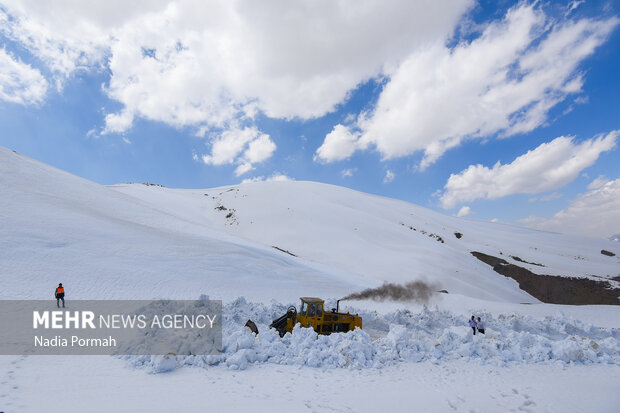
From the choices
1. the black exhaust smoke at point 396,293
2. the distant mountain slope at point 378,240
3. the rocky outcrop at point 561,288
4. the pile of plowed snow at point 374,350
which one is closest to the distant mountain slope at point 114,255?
the black exhaust smoke at point 396,293

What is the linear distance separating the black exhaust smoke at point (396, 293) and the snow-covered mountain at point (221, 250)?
1.15 m

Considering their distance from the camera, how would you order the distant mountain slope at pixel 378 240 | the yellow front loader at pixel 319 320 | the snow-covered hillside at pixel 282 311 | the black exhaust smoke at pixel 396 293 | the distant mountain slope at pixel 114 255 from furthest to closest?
the distant mountain slope at pixel 378 240 → the black exhaust smoke at pixel 396 293 → the distant mountain slope at pixel 114 255 → the yellow front loader at pixel 319 320 → the snow-covered hillside at pixel 282 311

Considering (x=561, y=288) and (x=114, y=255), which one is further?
(x=561, y=288)

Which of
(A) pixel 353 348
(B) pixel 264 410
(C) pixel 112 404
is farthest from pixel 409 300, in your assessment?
(C) pixel 112 404

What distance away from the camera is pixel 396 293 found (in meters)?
23.6

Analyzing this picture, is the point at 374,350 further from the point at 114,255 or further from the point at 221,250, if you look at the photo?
the point at 114,255

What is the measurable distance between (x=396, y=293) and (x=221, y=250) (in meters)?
13.7

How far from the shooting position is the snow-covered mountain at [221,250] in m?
17.0

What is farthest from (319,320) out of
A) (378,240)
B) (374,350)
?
(378,240)

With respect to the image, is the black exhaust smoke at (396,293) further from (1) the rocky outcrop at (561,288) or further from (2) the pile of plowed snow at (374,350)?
(1) the rocky outcrop at (561,288)

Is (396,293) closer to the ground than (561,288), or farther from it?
farther from it

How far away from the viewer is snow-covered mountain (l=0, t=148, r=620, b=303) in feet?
55.7

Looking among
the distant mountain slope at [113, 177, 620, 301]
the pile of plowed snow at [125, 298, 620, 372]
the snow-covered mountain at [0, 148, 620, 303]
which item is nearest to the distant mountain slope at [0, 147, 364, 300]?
the snow-covered mountain at [0, 148, 620, 303]

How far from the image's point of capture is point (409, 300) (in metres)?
22.6
